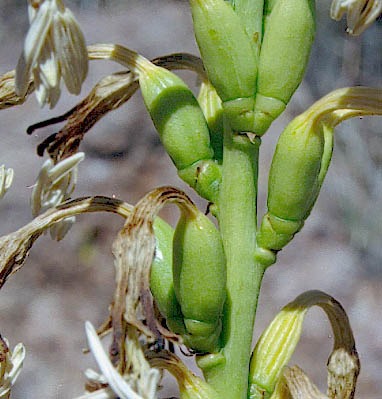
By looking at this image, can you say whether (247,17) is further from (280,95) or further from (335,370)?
(335,370)

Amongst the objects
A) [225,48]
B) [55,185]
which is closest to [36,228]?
[55,185]

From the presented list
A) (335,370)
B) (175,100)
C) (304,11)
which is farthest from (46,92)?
(335,370)

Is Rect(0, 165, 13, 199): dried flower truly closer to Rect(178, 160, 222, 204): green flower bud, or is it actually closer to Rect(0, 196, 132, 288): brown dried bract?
Rect(0, 196, 132, 288): brown dried bract

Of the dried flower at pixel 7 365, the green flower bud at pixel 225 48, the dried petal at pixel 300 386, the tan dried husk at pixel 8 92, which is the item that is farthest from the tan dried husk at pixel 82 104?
the dried petal at pixel 300 386

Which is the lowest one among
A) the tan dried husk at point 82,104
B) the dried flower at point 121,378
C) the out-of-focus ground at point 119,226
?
the out-of-focus ground at point 119,226

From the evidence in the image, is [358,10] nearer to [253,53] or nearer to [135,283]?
[253,53]

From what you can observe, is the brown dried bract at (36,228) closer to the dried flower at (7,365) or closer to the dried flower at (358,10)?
the dried flower at (7,365)
